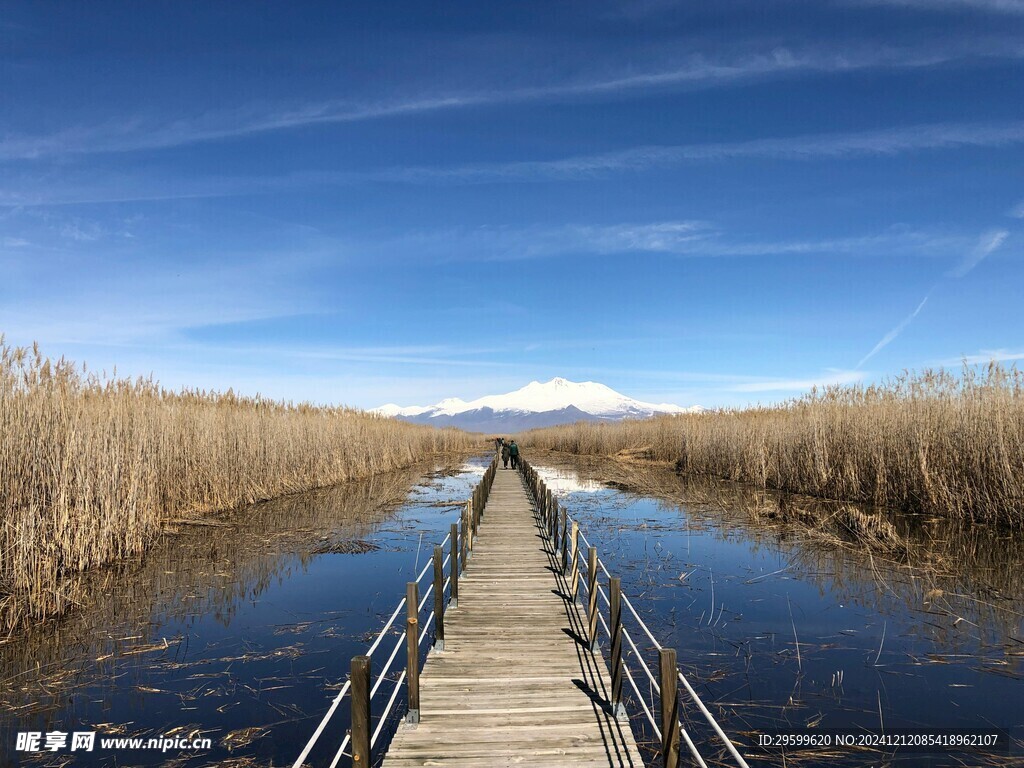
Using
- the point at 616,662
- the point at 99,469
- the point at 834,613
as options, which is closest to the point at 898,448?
the point at 834,613

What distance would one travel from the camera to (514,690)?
6.49 meters

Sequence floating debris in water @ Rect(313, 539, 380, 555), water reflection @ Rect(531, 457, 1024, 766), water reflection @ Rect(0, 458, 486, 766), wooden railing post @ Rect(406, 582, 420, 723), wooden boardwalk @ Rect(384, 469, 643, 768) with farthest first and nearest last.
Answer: floating debris in water @ Rect(313, 539, 380, 555) < water reflection @ Rect(531, 457, 1024, 766) < water reflection @ Rect(0, 458, 486, 766) < wooden railing post @ Rect(406, 582, 420, 723) < wooden boardwalk @ Rect(384, 469, 643, 768)

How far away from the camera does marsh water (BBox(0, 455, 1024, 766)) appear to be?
21.1ft

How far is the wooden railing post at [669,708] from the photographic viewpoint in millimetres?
4297

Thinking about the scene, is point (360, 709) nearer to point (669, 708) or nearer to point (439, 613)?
point (669, 708)

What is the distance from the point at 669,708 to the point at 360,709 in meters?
2.43

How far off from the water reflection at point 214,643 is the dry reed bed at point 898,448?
1468cm

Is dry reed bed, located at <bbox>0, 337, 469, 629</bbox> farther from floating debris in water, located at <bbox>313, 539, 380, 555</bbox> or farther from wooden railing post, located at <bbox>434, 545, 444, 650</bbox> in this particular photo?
wooden railing post, located at <bbox>434, 545, 444, 650</bbox>

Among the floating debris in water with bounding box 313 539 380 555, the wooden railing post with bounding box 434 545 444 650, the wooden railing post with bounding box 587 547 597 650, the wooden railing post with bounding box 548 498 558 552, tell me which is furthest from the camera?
the floating debris in water with bounding box 313 539 380 555

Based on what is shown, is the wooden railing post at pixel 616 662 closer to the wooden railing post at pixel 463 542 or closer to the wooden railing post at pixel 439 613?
the wooden railing post at pixel 439 613

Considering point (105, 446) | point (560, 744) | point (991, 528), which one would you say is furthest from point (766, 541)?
point (105, 446)

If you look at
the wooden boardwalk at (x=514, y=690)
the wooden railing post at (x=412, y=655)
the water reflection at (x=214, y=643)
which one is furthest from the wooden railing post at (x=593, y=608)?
the water reflection at (x=214, y=643)

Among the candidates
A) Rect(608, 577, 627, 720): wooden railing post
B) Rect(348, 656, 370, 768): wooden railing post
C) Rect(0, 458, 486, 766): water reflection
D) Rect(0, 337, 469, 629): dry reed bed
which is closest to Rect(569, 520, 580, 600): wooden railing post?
Rect(608, 577, 627, 720): wooden railing post

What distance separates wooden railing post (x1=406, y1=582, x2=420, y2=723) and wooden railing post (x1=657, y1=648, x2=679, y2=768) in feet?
8.32
